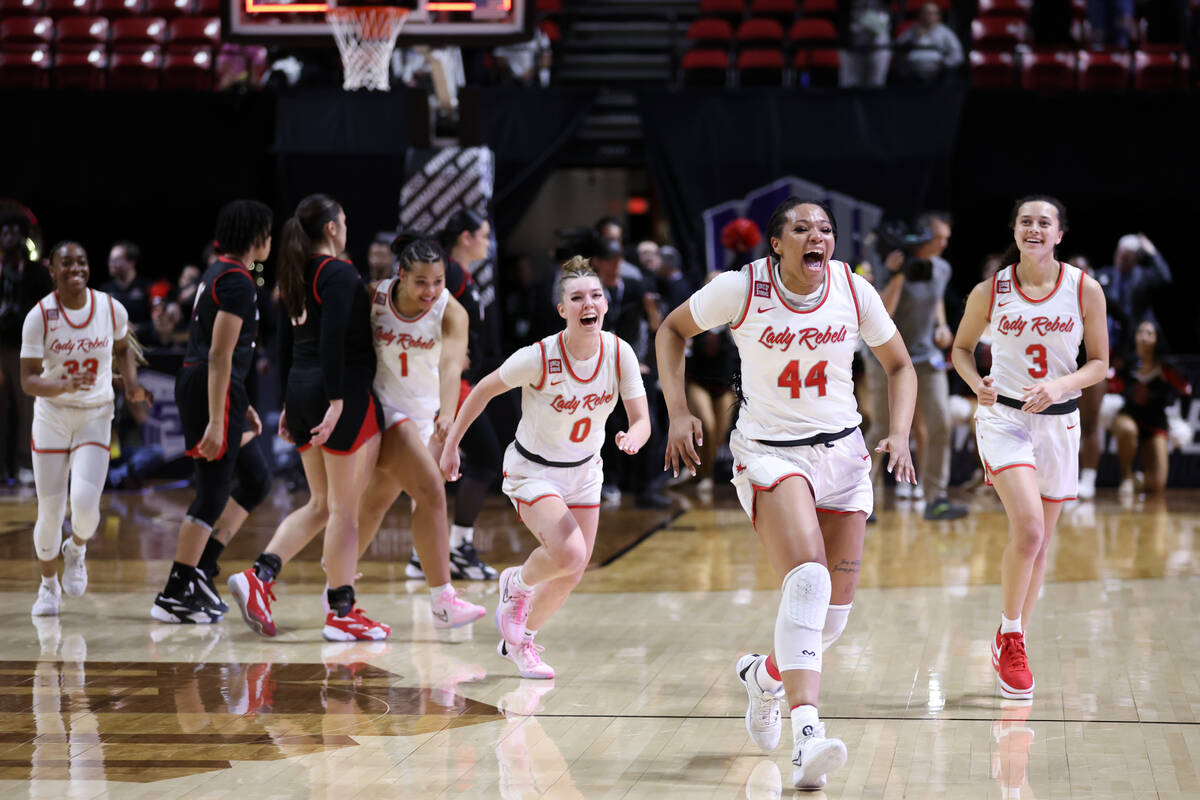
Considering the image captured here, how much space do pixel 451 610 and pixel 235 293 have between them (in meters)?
1.66

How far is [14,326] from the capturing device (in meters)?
11.1

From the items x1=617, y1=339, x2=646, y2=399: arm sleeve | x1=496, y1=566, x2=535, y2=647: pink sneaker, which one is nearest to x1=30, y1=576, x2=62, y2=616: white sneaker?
x1=496, y1=566, x2=535, y2=647: pink sneaker

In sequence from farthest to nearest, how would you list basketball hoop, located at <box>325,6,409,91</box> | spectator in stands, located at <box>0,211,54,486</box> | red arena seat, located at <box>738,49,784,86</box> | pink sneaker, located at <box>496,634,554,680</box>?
red arena seat, located at <box>738,49,784,86</box> → basketball hoop, located at <box>325,6,409,91</box> → spectator in stands, located at <box>0,211,54,486</box> → pink sneaker, located at <box>496,634,554,680</box>

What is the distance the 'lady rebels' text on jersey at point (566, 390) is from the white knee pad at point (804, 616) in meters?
1.35

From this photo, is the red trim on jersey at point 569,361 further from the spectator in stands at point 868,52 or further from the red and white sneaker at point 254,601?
the spectator in stands at point 868,52

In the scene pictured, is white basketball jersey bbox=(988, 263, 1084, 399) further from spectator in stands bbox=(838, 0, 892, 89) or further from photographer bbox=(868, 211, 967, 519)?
spectator in stands bbox=(838, 0, 892, 89)

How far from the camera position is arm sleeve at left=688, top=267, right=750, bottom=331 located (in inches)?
175

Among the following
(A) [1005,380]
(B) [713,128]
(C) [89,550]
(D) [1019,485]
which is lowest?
(C) [89,550]

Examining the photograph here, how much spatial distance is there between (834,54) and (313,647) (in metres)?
10.2

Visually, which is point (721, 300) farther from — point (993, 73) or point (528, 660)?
point (993, 73)

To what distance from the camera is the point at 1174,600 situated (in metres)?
7.12

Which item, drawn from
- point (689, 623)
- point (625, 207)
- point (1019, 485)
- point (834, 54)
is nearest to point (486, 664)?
point (689, 623)

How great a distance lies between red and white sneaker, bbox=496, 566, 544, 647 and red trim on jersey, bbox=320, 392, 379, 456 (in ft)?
3.19

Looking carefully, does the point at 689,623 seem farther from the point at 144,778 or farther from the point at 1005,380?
the point at 144,778
